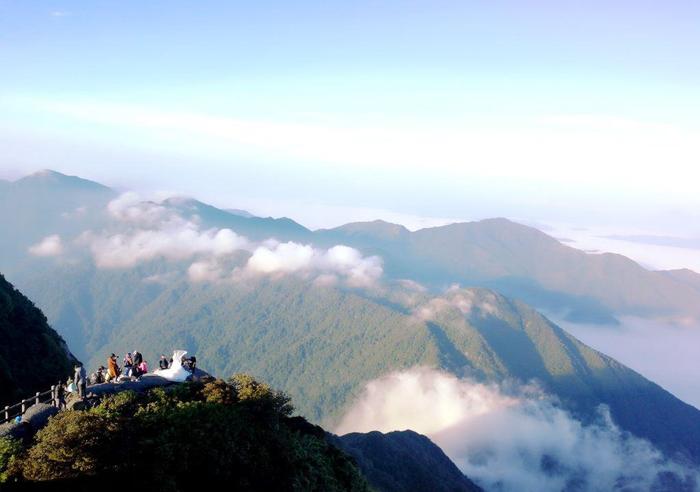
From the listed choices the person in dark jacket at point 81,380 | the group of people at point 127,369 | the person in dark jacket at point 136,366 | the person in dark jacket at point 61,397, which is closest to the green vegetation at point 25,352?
the group of people at point 127,369

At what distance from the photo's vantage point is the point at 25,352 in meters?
57.4

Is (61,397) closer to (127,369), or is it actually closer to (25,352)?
(127,369)

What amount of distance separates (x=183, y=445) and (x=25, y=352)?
3881 cm

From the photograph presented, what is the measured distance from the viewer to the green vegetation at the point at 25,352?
49.8 m

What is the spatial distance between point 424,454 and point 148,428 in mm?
108229

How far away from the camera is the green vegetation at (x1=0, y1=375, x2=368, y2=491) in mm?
24156

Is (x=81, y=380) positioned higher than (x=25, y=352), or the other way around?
(x=81, y=380)

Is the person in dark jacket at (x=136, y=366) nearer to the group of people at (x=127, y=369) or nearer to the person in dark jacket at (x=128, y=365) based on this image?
the group of people at (x=127, y=369)

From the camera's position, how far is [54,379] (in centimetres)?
5444

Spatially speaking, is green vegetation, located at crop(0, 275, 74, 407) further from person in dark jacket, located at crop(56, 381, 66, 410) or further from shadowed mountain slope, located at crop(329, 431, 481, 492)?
shadowed mountain slope, located at crop(329, 431, 481, 492)

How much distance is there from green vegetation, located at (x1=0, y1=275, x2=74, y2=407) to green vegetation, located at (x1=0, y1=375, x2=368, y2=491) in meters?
23.6

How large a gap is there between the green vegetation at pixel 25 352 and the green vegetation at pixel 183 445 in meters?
23.6

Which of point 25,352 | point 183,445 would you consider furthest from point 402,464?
point 183,445

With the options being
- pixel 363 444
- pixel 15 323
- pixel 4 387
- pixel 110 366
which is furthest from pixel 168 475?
pixel 363 444
